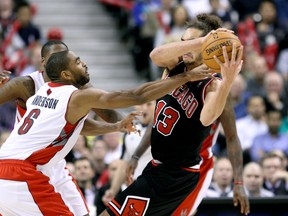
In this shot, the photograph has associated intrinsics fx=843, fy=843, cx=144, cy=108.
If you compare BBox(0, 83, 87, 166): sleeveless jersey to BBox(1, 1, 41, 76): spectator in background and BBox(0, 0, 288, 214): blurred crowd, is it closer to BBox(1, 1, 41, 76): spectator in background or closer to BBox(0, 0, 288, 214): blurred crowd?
BBox(0, 0, 288, 214): blurred crowd

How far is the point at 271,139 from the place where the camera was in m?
12.5

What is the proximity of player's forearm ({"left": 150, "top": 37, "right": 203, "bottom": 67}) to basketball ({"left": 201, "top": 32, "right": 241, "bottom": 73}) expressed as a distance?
78mm

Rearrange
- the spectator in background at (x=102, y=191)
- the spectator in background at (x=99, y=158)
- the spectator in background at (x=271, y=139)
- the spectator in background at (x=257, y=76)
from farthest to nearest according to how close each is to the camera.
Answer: the spectator in background at (x=257, y=76), the spectator in background at (x=271, y=139), the spectator in background at (x=99, y=158), the spectator in background at (x=102, y=191)

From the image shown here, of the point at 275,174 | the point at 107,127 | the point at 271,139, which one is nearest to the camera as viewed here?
the point at 107,127

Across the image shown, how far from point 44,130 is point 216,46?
4.86 ft

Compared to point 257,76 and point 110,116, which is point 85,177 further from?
point 257,76

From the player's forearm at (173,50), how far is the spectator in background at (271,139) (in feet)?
18.6

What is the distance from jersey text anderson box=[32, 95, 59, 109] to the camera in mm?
6559

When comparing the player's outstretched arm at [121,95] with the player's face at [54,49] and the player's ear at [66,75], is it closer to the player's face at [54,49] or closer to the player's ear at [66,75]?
the player's ear at [66,75]

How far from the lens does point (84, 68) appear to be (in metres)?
6.76

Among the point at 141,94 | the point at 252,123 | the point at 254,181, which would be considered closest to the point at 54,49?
the point at 141,94

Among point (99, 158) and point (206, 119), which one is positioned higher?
point (206, 119)

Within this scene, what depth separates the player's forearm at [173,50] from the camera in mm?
6414

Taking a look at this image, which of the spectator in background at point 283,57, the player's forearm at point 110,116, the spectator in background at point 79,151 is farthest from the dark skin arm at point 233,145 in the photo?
the spectator in background at point 283,57
